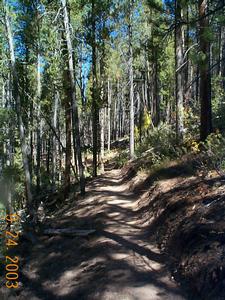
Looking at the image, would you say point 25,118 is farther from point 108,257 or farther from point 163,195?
point 108,257

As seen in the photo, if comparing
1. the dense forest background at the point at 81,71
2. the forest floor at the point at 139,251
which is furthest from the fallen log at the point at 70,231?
the dense forest background at the point at 81,71

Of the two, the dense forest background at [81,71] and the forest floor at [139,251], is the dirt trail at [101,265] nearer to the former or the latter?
the forest floor at [139,251]

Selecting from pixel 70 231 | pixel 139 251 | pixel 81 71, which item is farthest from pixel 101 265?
pixel 81 71

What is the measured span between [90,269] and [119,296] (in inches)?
51.8

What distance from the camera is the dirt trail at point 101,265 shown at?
5184mm

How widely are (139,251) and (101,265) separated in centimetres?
78

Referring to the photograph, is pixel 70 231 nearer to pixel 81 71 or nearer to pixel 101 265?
pixel 101 265

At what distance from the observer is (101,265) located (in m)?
6.19

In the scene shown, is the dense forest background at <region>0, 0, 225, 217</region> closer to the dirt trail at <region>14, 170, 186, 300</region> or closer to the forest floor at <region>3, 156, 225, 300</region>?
the forest floor at <region>3, 156, 225, 300</region>

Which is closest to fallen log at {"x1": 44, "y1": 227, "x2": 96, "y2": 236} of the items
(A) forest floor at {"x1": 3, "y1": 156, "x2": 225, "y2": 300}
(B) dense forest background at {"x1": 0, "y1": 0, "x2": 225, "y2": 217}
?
(A) forest floor at {"x1": 3, "y1": 156, "x2": 225, "y2": 300}

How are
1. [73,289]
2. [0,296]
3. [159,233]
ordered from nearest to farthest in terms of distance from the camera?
[73,289]
[0,296]
[159,233]

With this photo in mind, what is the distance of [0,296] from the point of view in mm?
6188

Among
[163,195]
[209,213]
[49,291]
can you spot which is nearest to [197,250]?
[209,213]

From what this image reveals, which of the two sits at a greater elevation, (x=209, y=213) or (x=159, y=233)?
(x=209, y=213)
